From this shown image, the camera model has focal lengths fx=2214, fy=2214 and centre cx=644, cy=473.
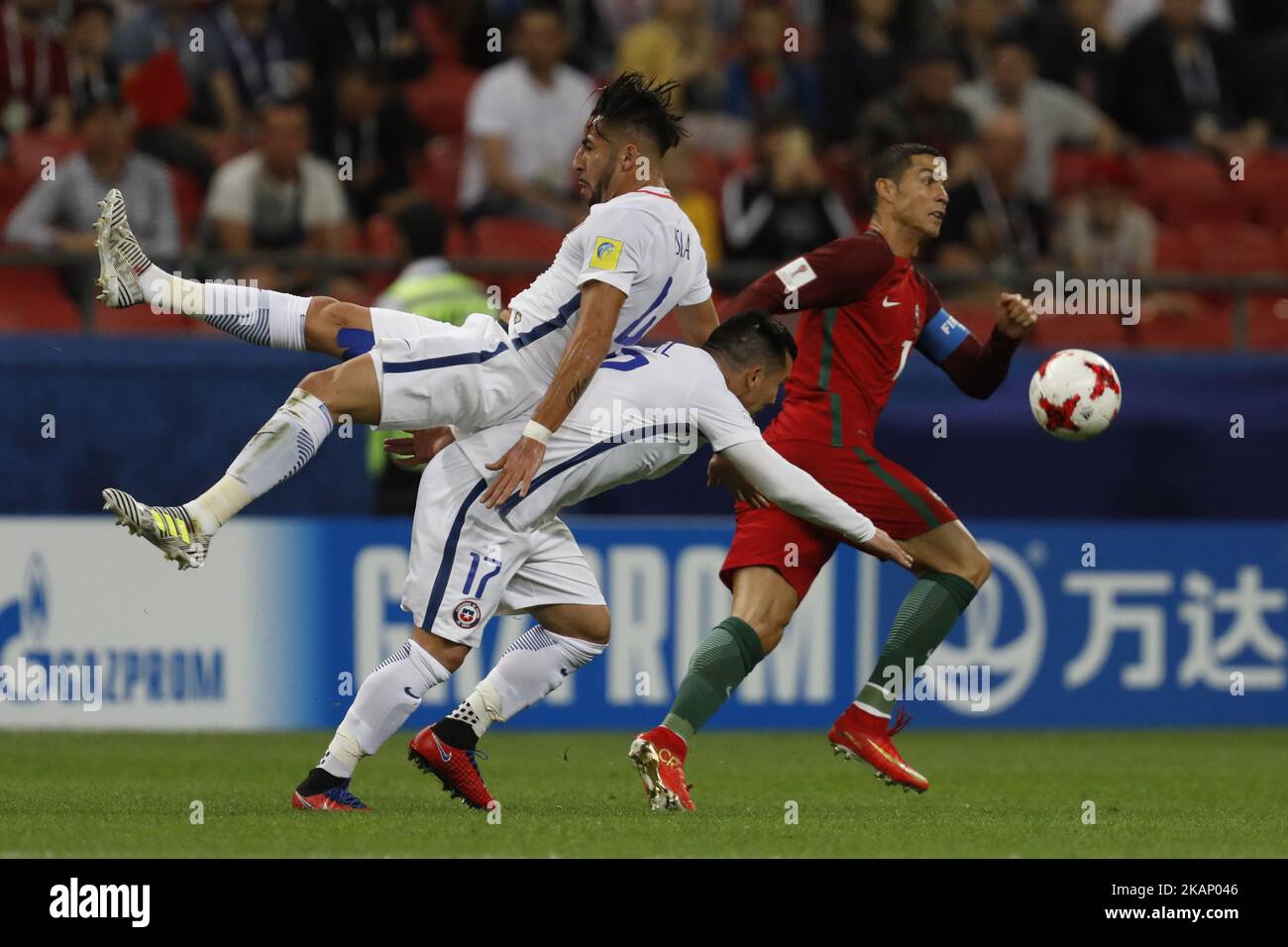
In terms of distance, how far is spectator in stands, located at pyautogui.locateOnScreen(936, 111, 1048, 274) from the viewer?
13.8 m

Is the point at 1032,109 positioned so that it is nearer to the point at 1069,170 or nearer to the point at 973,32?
the point at 1069,170

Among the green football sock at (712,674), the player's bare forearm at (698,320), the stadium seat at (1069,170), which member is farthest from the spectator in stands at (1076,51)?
the green football sock at (712,674)

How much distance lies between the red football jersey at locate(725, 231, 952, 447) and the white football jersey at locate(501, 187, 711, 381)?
34.5 inches

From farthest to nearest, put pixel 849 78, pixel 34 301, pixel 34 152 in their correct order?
pixel 849 78, pixel 34 152, pixel 34 301

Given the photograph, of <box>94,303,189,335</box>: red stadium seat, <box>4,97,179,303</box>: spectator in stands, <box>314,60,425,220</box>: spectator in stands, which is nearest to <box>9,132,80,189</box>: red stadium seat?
<box>4,97,179,303</box>: spectator in stands

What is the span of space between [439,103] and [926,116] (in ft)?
10.5

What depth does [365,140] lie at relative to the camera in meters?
13.4

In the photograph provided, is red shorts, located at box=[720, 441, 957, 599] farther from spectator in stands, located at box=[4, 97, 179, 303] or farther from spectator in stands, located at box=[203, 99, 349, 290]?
spectator in stands, located at box=[203, 99, 349, 290]

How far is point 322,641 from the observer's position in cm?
1112

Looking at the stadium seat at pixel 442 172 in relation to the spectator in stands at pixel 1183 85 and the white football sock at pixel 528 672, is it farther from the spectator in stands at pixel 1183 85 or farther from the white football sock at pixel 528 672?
the white football sock at pixel 528 672

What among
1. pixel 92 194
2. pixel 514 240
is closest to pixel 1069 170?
pixel 514 240

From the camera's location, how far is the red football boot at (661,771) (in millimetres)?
7406

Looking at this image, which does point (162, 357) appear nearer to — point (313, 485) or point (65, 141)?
point (313, 485)

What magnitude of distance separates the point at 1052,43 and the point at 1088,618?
212 inches
